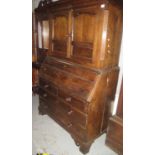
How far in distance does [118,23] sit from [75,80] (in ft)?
2.76

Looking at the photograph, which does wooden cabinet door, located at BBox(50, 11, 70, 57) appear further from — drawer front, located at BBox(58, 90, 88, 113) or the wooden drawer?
drawer front, located at BBox(58, 90, 88, 113)

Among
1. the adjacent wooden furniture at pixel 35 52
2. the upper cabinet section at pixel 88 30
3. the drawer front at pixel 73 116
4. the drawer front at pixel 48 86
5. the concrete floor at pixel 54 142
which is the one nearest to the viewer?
the upper cabinet section at pixel 88 30

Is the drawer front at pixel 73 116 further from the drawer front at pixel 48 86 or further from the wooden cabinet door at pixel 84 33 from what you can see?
the wooden cabinet door at pixel 84 33

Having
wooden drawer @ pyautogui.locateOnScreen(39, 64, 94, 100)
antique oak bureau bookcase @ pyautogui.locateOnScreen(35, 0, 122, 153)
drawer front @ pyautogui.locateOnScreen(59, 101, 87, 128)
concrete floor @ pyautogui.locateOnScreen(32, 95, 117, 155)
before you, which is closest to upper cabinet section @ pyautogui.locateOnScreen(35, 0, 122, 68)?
antique oak bureau bookcase @ pyautogui.locateOnScreen(35, 0, 122, 153)

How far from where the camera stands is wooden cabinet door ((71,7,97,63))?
1.49 metres

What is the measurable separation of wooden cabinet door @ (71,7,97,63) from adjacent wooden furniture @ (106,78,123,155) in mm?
721

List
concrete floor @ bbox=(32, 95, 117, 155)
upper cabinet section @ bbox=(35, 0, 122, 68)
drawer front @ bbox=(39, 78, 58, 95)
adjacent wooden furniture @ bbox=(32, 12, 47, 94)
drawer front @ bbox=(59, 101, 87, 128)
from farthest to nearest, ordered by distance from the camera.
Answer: adjacent wooden furniture @ bbox=(32, 12, 47, 94) < drawer front @ bbox=(39, 78, 58, 95) < concrete floor @ bbox=(32, 95, 117, 155) < drawer front @ bbox=(59, 101, 87, 128) < upper cabinet section @ bbox=(35, 0, 122, 68)

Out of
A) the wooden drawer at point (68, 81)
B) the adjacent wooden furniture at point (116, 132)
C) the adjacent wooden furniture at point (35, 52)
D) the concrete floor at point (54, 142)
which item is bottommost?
the concrete floor at point (54, 142)

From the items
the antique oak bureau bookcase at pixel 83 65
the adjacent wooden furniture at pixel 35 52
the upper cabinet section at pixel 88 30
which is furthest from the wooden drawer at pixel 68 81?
the adjacent wooden furniture at pixel 35 52

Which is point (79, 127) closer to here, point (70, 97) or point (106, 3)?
point (70, 97)

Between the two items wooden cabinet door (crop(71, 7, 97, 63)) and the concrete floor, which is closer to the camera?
wooden cabinet door (crop(71, 7, 97, 63))

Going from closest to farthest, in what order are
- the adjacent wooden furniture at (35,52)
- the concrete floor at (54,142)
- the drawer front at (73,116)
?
1. the drawer front at (73,116)
2. the concrete floor at (54,142)
3. the adjacent wooden furniture at (35,52)

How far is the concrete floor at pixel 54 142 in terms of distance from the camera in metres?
1.74
